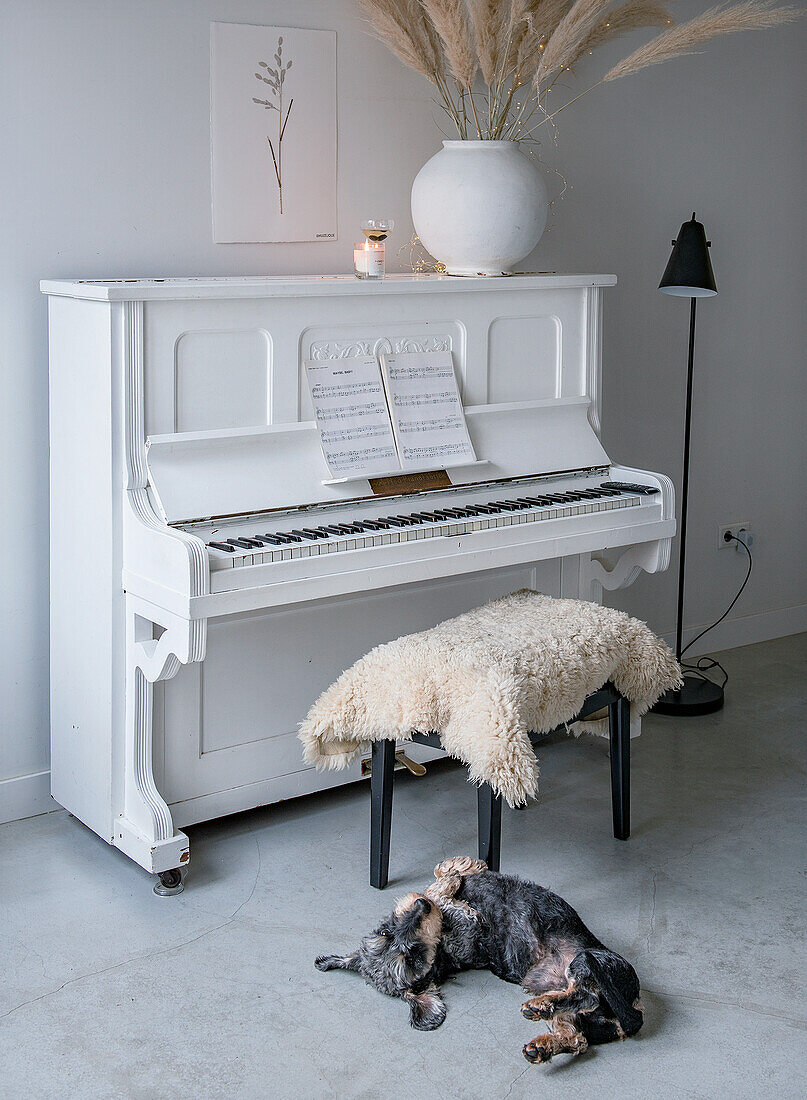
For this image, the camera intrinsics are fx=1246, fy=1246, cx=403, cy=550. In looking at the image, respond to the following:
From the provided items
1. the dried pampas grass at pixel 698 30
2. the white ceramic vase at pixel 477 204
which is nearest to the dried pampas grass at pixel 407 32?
the white ceramic vase at pixel 477 204

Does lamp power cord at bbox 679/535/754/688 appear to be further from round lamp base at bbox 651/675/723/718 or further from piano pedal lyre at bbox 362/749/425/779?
piano pedal lyre at bbox 362/749/425/779

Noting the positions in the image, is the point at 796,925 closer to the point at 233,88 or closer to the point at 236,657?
the point at 236,657

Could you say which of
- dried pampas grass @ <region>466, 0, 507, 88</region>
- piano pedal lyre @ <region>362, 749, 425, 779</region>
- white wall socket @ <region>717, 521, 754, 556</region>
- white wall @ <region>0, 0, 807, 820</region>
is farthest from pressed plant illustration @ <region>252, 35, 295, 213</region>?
white wall socket @ <region>717, 521, 754, 556</region>

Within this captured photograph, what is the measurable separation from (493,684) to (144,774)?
860 mm

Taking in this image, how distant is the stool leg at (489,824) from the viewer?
253 cm

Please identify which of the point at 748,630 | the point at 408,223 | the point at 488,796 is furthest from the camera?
the point at 748,630

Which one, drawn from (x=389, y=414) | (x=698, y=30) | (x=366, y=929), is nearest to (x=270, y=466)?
(x=389, y=414)

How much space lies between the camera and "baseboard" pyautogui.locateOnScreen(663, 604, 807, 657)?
4.50m

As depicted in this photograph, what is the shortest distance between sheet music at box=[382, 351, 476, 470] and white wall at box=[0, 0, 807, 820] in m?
0.48

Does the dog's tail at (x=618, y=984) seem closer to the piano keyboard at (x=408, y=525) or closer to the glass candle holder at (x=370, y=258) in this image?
the piano keyboard at (x=408, y=525)

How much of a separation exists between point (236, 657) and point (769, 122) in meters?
2.78

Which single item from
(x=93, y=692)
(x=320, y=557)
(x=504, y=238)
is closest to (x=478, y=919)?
(x=320, y=557)

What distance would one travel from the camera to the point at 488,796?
8.29 feet

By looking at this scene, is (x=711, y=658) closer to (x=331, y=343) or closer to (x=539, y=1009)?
(x=331, y=343)
